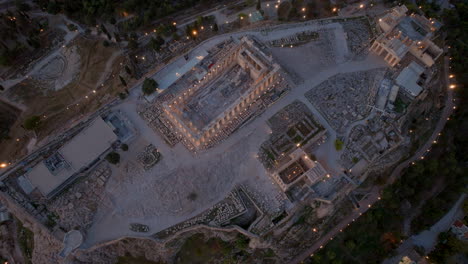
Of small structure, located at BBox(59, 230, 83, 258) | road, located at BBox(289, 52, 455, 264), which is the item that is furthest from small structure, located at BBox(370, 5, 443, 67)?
small structure, located at BBox(59, 230, 83, 258)

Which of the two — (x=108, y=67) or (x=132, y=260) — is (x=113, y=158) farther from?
(x=108, y=67)

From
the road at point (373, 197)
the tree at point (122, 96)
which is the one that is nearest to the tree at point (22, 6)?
the tree at point (122, 96)

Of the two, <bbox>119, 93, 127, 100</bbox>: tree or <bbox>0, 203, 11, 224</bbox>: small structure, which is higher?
<bbox>119, 93, 127, 100</bbox>: tree

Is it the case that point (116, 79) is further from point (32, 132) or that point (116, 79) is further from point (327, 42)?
point (327, 42)

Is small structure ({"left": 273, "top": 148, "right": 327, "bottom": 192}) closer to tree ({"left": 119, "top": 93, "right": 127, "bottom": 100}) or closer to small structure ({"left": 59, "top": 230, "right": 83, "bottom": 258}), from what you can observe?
tree ({"left": 119, "top": 93, "right": 127, "bottom": 100})

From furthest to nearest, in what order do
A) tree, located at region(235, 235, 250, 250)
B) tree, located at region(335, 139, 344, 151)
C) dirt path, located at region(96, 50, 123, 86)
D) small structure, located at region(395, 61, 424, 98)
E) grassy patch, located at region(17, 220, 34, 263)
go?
1. dirt path, located at region(96, 50, 123, 86)
2. small structure, located at region(395, 61, 424, 98)
3. grassy patch, located at region(17, 220, 34, 263)
4. tree, located at region(335, 139, 344, 151)
5. tree, located at region(235, 235, 250, 250)

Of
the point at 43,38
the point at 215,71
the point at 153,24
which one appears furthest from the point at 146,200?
the point at 43,38

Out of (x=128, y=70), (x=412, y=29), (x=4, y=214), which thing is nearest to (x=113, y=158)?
(x=128, y=70)
